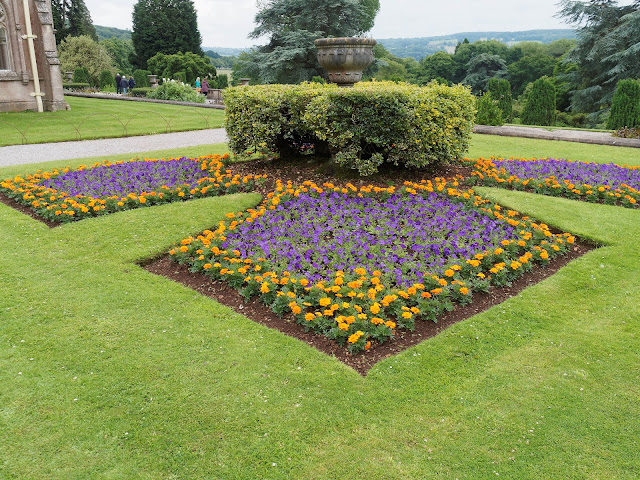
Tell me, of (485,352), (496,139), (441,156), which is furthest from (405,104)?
(496,139)

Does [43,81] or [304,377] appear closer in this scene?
[304,377]

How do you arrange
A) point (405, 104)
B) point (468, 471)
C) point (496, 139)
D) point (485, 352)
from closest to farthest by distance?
point (468, 471) → point (485, 352) → point (405, 104) → point (496, 139)

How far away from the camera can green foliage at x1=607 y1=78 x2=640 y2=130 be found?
1748 centimetres

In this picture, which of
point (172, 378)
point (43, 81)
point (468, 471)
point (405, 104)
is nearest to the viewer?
point (468, 471)

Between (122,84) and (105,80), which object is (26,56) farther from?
(105,80)

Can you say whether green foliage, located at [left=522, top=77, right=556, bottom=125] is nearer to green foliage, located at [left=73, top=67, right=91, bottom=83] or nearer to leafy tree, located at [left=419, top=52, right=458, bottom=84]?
green foliage, located at [left=73, top=67, right=91, bottom=83]

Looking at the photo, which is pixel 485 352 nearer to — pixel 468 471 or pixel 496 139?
pixel 468 471

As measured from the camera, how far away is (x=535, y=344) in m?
4.35

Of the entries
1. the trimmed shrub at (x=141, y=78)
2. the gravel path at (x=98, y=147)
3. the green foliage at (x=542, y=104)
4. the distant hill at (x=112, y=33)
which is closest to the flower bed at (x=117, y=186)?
the gravel path at (x=98, y=147)

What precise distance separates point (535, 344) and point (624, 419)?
0.96m

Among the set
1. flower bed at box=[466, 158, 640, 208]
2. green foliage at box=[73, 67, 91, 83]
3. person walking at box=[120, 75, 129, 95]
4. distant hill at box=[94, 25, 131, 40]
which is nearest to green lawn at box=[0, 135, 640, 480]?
flower bed at box=[466, 158, 640, 208]

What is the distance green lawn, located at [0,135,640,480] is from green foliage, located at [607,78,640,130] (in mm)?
14998

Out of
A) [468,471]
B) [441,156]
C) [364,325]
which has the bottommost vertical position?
[468,471]

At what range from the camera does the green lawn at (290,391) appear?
313 centimetres
